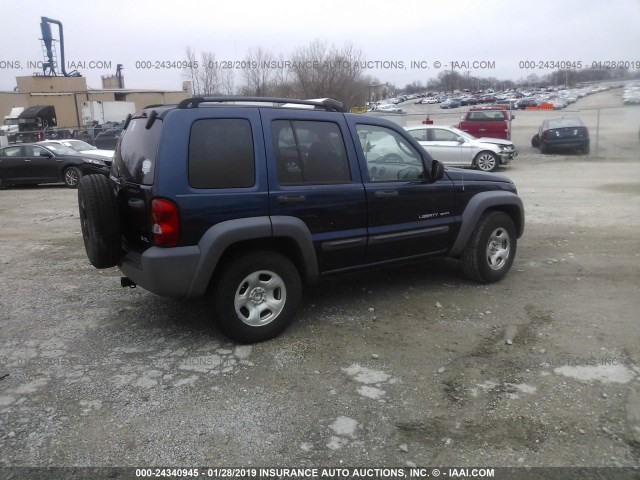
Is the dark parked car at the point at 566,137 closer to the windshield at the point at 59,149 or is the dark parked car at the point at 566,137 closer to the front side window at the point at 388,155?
the windshield at the point at 59,149

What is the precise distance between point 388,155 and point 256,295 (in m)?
1.90

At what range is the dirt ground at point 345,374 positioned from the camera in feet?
10.2

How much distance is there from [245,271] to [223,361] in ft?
2.31

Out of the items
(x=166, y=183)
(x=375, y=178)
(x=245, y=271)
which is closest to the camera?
(x=166, y=183)

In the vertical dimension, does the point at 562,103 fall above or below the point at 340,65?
below

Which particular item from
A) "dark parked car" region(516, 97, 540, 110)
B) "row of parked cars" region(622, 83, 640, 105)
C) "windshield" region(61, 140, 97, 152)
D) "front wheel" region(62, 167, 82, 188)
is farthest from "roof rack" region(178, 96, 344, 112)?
"dark parked car" region(516, 97, 540, 110)

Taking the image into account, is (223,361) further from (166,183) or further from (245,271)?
(166,183)

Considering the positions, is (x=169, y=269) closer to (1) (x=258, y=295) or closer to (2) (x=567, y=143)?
(1) (x=258, y=295)

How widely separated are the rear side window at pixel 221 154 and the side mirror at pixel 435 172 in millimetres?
1897

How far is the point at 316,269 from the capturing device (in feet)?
15.3

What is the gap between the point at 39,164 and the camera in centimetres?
1623

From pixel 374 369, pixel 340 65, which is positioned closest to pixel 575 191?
pixel 374 369

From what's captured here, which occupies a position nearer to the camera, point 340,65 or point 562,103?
point 562,103

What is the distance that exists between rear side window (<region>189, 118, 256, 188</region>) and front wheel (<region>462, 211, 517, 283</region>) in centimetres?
265
